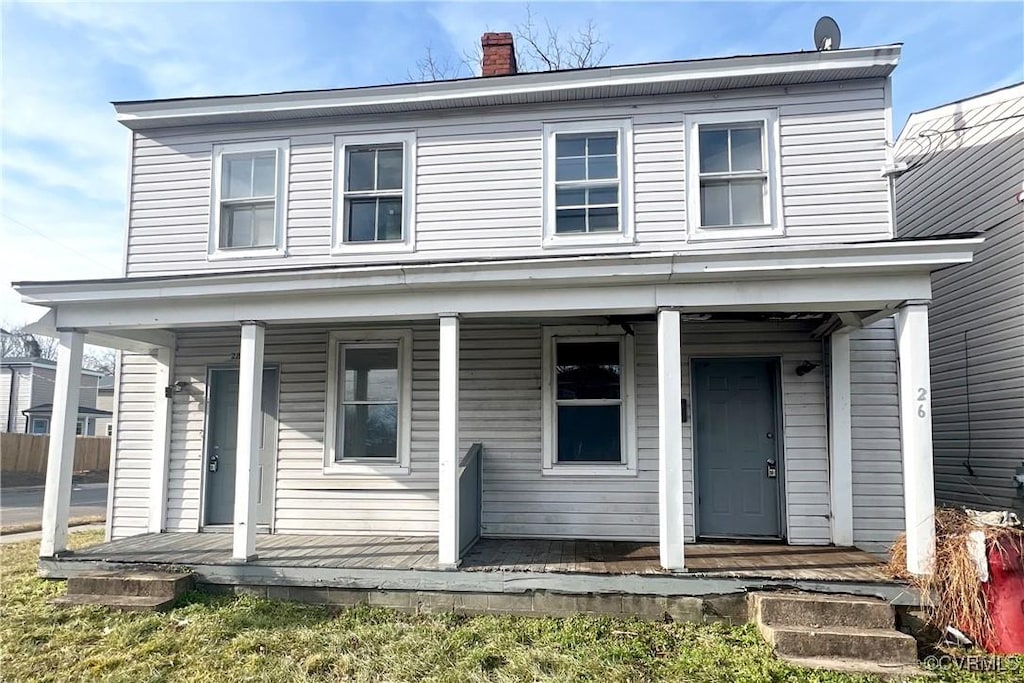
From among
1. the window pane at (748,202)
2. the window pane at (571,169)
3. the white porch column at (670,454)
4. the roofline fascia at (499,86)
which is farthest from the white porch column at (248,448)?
the window pane at (748,202)

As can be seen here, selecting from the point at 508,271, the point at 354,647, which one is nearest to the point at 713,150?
the point at 508,271

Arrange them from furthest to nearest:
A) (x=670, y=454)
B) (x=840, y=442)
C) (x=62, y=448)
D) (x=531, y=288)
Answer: (x=840, y=442) → (x=62, y=448) → (x=531, y=288) → (x=670, y=454)

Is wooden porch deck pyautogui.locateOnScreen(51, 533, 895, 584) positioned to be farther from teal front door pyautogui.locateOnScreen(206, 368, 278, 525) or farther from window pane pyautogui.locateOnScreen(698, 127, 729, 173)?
window pane pyautogui.locateOnScreen(698, 127, 729, 173)

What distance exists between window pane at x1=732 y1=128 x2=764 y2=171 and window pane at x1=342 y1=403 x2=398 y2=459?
4573mm

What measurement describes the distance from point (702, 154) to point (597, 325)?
213 cm

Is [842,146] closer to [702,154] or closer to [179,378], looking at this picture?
[702,154]

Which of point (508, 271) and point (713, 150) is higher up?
point (713, 150)

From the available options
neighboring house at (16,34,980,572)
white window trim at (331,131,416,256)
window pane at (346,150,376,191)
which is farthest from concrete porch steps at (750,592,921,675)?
window pane at (346,150,376,191)

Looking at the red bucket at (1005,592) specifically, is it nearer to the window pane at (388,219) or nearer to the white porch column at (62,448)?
the window pane at (388,219)

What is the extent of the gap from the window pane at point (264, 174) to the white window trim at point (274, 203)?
9cm

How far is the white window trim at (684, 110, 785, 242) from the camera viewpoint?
6652 mm

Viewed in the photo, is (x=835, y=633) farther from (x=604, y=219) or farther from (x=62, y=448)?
(x=62, y=448)

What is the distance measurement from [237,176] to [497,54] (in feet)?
11.3

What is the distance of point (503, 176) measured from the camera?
7.18 meters
